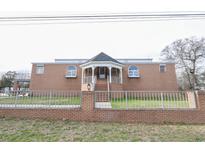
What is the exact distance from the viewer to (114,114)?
6.09 m

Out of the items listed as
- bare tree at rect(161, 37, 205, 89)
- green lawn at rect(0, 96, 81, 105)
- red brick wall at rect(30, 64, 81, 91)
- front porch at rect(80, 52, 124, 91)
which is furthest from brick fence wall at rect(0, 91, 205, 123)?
bare tree at rect(161, 37, 205, 89)

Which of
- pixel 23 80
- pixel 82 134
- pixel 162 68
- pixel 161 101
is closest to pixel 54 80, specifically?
pixel 82 134

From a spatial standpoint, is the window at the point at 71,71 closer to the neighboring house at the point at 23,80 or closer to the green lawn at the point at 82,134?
the green lawn at the point at 82,134

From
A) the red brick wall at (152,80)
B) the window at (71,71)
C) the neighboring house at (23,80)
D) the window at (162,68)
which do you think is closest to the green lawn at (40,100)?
the window at (71,71)

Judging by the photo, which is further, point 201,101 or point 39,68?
point 39,68

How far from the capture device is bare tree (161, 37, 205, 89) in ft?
71.1

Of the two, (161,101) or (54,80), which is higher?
(54,80)

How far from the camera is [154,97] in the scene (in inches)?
267

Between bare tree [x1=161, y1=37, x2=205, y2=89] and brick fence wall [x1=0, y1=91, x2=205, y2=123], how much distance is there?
66.6 ft

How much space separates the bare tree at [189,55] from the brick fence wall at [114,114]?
800 inches

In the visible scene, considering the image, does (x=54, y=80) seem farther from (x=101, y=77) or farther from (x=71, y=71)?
(x=101, y=77)

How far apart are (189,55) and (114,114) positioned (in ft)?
75.8

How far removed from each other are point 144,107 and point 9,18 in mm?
7681
